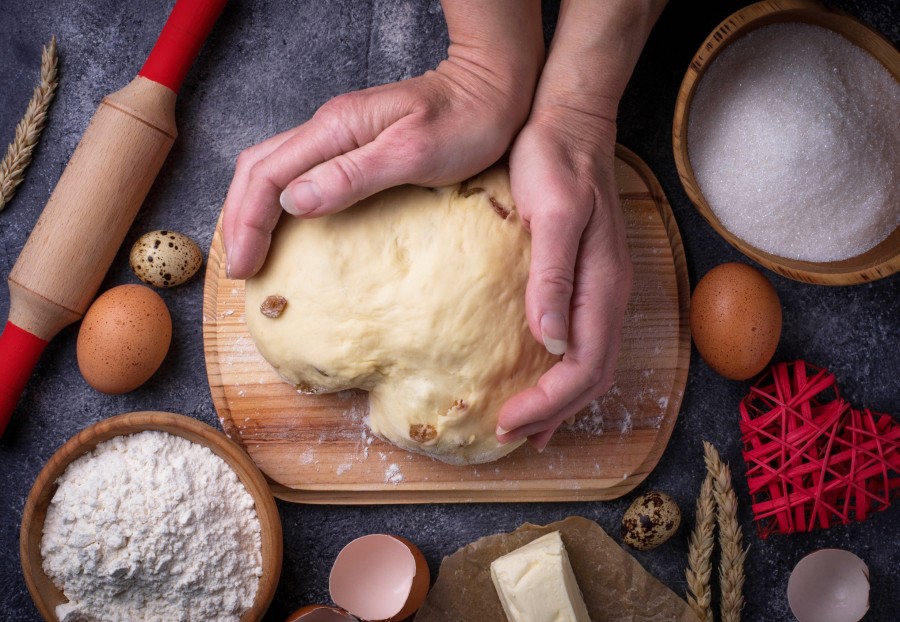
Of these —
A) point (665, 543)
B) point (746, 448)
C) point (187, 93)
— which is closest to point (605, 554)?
point (665, 543)

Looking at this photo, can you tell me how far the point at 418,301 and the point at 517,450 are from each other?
0.54 meters

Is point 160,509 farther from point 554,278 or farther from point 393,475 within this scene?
point 554,278

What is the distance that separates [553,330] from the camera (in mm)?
1281

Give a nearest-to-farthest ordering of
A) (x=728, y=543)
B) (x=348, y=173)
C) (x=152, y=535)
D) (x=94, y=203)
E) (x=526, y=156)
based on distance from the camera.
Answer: (x=348, y=173) → (x=526, y=156) → (x=152, y=535) → (x=94, y=203) → (x=728, y=543)

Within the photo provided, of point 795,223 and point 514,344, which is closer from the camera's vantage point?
point 514,344

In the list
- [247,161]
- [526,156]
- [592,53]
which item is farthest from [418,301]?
[592,53]

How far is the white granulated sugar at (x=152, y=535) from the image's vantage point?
4.92ft

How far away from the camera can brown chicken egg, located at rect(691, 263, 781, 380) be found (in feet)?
5.24

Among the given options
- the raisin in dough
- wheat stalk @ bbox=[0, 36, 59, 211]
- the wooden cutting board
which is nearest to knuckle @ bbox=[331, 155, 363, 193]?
the raisin in dough

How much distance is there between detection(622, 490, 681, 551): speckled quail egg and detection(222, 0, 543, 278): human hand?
87 centimetres

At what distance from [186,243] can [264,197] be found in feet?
1.44

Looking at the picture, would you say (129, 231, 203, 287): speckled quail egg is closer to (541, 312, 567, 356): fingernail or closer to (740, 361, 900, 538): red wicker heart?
(541, 312, 567, 356): fingernail

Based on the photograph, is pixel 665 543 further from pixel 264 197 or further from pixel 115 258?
pixel 115 258

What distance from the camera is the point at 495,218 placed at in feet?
4.48
